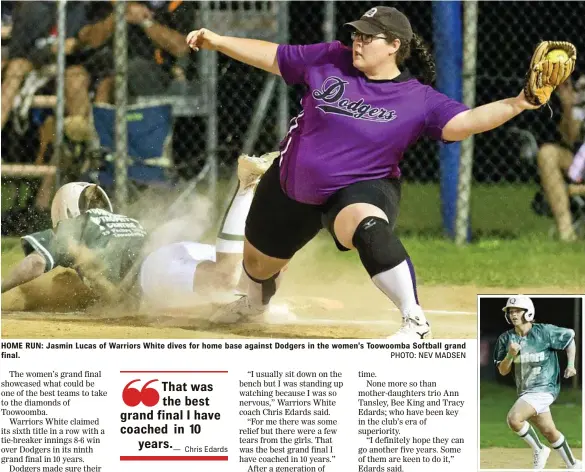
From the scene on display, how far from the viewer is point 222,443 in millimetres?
4609

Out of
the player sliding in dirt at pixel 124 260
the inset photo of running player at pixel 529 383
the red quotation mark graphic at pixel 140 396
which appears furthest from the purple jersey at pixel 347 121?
the red quotation mark graphic at pixel 140 396

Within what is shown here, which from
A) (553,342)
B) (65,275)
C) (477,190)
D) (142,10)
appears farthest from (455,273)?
(142,10)

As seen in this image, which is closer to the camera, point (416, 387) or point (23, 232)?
point (416, 387)

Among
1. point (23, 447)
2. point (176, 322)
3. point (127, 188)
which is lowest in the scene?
point (23, 447)

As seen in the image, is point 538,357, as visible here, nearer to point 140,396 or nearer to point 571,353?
point 571,353

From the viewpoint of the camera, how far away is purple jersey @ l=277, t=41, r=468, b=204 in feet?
15.2

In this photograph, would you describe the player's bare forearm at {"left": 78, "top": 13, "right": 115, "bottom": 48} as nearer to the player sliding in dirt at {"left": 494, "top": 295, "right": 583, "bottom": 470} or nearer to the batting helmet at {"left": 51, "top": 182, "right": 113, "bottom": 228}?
the batting helmet at {"left": 51, "top": 182, "right": 113, "bottom": 228}

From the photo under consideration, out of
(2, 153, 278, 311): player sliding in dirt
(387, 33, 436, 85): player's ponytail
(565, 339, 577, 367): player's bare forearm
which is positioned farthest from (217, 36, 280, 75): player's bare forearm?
(565, 339, 577, 367): player's bare forearm

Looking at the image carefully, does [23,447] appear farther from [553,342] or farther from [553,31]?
[553,31]

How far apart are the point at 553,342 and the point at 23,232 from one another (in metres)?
3.29

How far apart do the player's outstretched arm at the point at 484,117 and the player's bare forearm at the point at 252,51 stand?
0.83m

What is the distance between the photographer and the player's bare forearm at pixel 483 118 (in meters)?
4.34

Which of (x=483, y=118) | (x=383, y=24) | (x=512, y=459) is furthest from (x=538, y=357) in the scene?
(x=383, y=24)

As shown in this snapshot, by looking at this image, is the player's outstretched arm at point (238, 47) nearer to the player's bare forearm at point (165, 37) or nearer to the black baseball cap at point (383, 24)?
the black baseball cap at point (383, 24)
